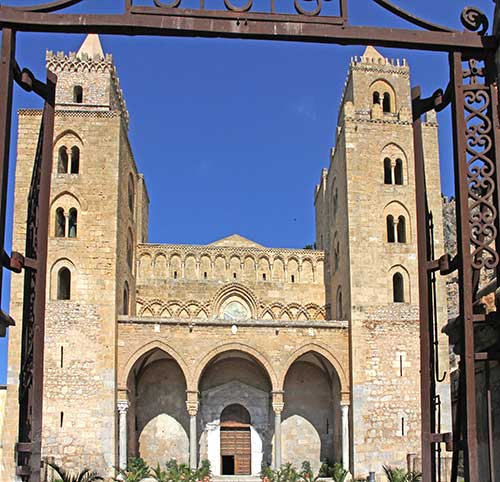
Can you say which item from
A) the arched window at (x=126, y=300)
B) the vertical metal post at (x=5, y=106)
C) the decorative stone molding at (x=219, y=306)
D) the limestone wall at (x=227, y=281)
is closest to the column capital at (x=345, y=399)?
the decorative stone molding at (x=219, y=306)

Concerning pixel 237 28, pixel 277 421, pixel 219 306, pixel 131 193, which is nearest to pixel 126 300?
pixel 131 193

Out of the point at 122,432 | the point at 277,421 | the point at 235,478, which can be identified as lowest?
the point at 235,478

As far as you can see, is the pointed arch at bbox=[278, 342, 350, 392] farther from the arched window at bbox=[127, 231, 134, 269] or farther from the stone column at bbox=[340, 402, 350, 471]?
the arched window at bbox=[127, 231, 134, 269]

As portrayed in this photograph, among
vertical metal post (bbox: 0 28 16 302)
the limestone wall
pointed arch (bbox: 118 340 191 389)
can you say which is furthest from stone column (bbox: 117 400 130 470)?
vertical metal post (bbox: 0 28 16 302)

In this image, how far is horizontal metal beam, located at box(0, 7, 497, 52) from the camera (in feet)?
16.5

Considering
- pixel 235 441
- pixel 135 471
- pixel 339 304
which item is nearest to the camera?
pixel 135 471

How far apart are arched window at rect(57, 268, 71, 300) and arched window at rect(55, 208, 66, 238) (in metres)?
1.38

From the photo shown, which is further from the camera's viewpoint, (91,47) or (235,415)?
(91,47)

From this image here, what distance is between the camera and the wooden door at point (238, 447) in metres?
29.8

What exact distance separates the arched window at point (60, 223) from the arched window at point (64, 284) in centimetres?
138

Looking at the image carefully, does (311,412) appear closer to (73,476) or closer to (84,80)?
(73,476)

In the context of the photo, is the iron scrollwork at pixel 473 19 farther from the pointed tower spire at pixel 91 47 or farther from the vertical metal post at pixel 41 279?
the pointed tower spire at pixel 91 47

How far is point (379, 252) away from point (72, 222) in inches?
446

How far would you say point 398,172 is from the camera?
100.0 ft
